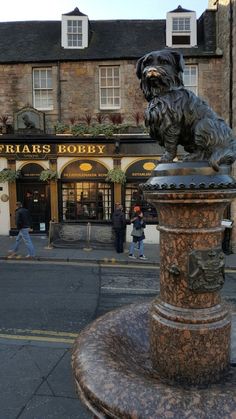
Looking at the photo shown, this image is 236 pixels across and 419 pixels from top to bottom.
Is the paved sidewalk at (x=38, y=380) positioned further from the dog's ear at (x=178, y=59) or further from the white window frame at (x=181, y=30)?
the white window frame at (x=181, y=30)

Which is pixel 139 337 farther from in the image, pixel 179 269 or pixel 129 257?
pixel 129 257

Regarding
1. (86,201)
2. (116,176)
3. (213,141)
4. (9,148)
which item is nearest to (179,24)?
(116,176)

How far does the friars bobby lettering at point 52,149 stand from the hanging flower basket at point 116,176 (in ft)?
3.64

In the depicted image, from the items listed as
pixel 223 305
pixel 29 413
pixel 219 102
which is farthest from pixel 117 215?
pixel 223 305

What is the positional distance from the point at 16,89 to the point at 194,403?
673 inches

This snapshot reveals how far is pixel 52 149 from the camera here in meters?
16.2

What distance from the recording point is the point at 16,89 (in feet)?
54.6

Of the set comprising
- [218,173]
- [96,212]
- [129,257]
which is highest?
[218,173]

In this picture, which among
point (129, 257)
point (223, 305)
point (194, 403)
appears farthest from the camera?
point (129, 257)

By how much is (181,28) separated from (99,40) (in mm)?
4061

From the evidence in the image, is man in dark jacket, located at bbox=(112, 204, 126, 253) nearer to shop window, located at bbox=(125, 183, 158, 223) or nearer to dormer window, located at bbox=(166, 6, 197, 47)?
shop window, located at bbox=(125, 183, 158, 223)

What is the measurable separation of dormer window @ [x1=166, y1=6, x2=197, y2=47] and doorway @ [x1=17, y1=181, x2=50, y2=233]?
367 inches

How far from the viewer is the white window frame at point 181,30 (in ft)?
54.0

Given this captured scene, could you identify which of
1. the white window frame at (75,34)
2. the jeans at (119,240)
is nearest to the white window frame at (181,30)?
the white window frame at (75,34)
